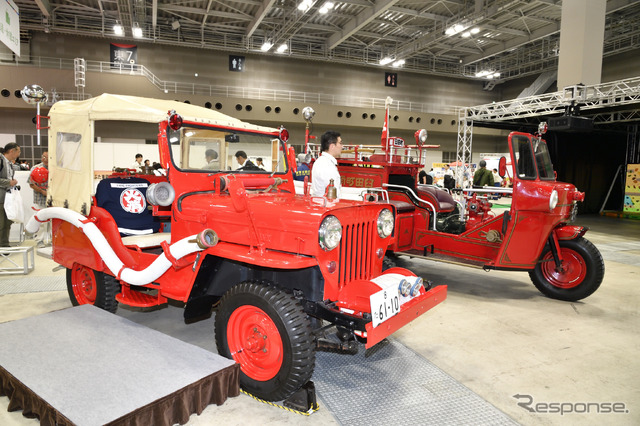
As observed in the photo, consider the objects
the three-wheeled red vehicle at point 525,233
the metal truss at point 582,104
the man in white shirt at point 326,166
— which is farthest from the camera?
the metal truss at point 582,104

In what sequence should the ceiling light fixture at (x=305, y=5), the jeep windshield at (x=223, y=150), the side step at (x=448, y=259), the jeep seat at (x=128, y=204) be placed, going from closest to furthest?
the jeep windshield at (x=223, y=150) < the jeep seat at (x=128, y=204) < the side step at (x=448, y=259) < the ceiling light fixture at (x=305, y=5)

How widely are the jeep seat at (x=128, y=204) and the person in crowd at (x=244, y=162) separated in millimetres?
1170

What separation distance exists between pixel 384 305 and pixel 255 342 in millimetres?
885

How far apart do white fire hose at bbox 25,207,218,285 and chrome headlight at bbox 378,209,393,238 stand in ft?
3.96

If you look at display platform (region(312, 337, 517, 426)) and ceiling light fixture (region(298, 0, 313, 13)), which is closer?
display platform (region(312, 337, 517, 426))

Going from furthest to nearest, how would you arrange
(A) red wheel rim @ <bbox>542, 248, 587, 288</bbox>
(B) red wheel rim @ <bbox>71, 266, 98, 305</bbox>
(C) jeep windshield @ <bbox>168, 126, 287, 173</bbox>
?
(A) red wheel rim @ <bbox>542, 248, 587, 288</bbox>
(B) red wheel rim @ <bbox>71, 266, 98, 305</bbox>
(C) jeep windshield @ <bbox>168, 126, 287, 173</bbox>

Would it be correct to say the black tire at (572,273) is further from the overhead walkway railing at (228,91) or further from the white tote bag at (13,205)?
the overhead walkway railing at (228,91)

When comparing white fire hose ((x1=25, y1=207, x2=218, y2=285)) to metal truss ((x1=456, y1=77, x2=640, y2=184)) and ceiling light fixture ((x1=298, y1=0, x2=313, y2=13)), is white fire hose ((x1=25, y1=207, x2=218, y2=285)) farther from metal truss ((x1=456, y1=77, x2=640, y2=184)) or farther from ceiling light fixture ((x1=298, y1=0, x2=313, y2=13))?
ceiling light fixture ((x1=298, y1=0, x2=313, y2=13))

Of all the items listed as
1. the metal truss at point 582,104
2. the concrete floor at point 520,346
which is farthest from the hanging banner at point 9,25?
the metal truss at point 582,104

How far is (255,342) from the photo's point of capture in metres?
2.74

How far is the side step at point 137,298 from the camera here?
3682 mm

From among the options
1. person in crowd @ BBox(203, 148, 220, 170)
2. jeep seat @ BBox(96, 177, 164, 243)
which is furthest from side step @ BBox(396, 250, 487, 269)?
jeep seat @ BBox(96, 177, 164, 243)

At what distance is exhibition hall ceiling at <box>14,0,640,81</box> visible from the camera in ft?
52.6

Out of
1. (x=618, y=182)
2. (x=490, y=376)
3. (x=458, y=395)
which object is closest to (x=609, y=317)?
(x=490, y=376)
